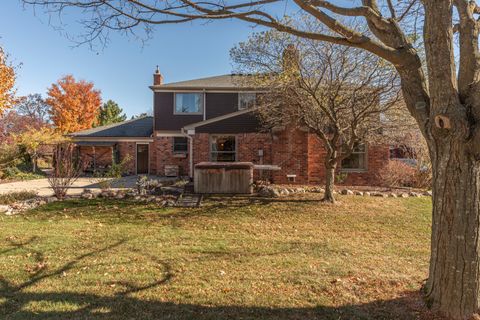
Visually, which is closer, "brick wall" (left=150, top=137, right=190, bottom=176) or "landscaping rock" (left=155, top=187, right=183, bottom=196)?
"landscaping rock" (left=155, top=187, right=183, bottom=196)

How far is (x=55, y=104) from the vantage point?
31828 mm

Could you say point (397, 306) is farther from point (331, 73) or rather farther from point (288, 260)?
point (331, 73)

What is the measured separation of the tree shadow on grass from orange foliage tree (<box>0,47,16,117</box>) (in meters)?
12.6

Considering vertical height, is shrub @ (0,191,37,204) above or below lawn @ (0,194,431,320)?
above

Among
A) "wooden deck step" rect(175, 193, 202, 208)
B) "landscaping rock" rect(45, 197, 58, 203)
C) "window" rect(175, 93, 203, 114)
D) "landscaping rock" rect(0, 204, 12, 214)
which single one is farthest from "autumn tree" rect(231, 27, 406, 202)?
"window" rect(175, 93, 203, 114)

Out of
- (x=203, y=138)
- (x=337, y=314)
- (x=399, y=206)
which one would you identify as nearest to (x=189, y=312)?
(x=337, y=314)

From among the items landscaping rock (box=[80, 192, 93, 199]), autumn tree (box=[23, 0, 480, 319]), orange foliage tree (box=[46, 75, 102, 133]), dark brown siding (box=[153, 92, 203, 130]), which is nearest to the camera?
autumn tree (box=[23, 0, 480, 319])

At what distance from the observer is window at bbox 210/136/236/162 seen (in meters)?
15.4

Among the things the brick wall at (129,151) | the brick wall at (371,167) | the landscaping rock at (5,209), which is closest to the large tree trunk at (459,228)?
the landscaping rock at (5,209)

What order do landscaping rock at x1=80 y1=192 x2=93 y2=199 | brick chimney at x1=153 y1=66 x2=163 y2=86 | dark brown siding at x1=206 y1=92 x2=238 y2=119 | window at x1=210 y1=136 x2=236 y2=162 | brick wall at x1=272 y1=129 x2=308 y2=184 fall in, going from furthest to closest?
brick chimney at x1=153 y1=66 x2=163 y2=86, dark brown siding at x1=206 y1=92 x2=238 y2=119, window at x1=210 y1=136 x2=236 y2=162, brick wall at x1=272 y1=129 x2=308 y2=184, landscaping rock at x1=80 y1=192 x2=93 y2=199

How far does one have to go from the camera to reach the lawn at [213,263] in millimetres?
3371

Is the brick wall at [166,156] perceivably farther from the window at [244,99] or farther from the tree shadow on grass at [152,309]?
the tree shadow on grass at [152,309]

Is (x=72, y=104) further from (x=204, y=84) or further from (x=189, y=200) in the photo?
(x=189, y=200)

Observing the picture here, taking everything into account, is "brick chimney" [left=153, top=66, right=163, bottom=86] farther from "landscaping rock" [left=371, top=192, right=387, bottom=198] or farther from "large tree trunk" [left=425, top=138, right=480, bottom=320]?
"large tree trunk" [left=425, top=138, right=480, bottom=320]
